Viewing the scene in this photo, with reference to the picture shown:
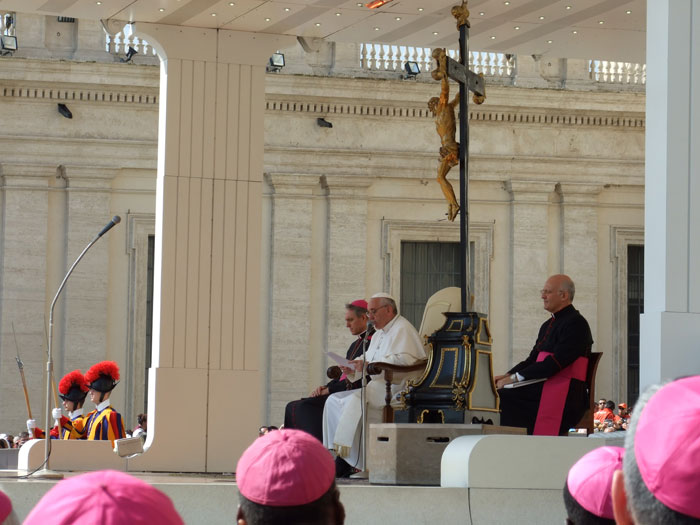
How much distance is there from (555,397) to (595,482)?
733 cm

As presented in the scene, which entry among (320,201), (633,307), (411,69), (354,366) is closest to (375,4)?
(354,366)

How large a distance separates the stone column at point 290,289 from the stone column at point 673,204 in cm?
1327

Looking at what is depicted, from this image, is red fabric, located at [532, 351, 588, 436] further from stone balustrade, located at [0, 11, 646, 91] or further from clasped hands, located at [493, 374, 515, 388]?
stone balustrade, located at [0, 11, 646, 91]

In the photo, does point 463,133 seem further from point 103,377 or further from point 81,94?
point 81,94

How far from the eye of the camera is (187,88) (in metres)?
11.4

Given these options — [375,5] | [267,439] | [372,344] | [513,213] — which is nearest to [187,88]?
[375,5]

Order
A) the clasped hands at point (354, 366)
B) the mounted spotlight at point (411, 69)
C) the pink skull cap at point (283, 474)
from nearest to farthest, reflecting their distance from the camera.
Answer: the pink skull cap at point (283, 474) < the clasped hands at point (354, 366) < the mounted spotlight at point (411, 69)

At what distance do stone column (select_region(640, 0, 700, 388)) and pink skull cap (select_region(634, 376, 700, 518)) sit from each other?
233 inches

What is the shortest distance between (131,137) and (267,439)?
1893cm

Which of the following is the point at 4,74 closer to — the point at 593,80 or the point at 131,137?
the point at 131,137

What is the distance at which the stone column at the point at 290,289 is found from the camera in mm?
20859

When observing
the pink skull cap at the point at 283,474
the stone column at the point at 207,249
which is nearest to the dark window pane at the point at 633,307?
the stone column at the point at 207,249

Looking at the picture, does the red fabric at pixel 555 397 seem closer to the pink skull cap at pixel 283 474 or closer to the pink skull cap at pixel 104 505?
the pink skull cap at pixel 283 474

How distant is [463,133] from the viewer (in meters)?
9.73
